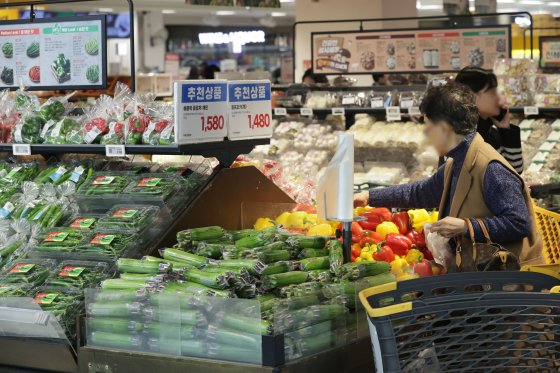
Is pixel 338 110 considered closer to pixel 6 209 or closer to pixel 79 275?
pixel 6 209

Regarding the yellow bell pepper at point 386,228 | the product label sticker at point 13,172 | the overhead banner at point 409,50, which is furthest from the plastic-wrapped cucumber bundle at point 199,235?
the overhead banner at point 409,50

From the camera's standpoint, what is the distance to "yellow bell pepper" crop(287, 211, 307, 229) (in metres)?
4.68

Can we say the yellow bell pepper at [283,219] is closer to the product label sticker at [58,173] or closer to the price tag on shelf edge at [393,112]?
the product label sticker at [58,173]

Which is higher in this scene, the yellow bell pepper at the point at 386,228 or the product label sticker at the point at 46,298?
the yellow bell pepper at the point at 386,228

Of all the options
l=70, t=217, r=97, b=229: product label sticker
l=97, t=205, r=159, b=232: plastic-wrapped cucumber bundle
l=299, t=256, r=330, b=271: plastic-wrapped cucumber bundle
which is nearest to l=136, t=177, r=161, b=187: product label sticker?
l=97, t=205, r=159, b=232: plastic-wrapped cucumber bundle

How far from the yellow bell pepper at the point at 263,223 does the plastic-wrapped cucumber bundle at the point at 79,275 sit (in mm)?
877

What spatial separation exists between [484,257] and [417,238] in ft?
3.62

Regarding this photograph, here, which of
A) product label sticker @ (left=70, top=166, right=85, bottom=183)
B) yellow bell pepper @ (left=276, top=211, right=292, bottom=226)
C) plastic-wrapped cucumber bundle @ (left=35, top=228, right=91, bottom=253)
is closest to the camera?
plastic-wrapped cucumber bundle @ (left=35, top=228, right=91, bottom=253)

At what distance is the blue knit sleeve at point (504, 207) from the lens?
366cm

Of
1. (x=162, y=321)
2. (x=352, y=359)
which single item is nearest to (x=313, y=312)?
(x=352, y=359)

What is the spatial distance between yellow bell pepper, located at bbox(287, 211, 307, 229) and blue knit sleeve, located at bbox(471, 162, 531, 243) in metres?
1.17

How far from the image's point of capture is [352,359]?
3.73m

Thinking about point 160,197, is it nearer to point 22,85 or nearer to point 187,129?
point 187,129

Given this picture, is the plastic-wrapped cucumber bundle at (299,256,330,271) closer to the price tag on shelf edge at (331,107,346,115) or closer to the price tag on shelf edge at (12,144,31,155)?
the price tag on shelf edge at (12,144,31,155)
